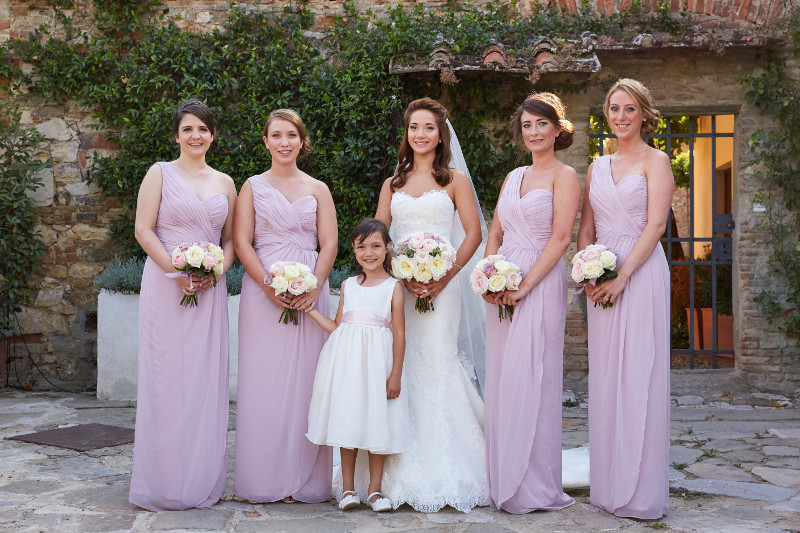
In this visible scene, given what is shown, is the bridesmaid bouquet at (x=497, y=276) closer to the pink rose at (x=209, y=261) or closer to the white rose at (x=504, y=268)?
the white rose at (x=504, y=268)

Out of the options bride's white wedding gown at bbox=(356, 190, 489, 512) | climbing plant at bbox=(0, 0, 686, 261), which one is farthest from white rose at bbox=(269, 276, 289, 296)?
climbing plant at bbox=(0, 0, 686, 261)

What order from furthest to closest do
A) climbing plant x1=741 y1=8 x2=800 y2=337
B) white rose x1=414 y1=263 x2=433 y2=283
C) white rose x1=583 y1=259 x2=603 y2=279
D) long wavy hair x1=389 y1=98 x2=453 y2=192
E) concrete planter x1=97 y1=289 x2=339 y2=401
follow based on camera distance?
1. climbing plant x1=741 y1=8 x2=800 y2=337
2. concrete planter x1=97 y1=289 x2=339 y2=401
3. long wavy hair x1=389 y1=98 x2=453 y2=192
4. white rose x1=414 y1=263 x2=433 y2=283
5. white rose x1=583 y1=259 x2=603 y2=279

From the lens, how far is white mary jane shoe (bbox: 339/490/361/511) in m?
4.16

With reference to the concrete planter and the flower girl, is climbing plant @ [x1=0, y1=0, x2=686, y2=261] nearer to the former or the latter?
the concrete planter

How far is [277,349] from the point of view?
4367 millimetres

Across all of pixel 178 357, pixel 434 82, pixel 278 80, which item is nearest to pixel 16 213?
pixel 278 80

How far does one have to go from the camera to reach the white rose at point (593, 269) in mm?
4027

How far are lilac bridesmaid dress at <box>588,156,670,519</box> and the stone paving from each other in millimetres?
160

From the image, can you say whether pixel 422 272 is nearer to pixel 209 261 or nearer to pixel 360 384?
pixel 360 384

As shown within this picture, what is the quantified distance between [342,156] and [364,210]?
Answer: 55cm

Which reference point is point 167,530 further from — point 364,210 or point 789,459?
point 364,210

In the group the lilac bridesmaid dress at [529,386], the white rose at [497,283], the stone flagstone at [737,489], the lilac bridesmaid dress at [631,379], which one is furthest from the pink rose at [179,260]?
the stone flagstone at [737,489]

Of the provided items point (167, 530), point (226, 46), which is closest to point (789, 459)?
point (167, 530)

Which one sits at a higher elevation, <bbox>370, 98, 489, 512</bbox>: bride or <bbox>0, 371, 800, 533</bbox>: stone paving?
<bbox>370, 98, 489, 512</bbox>: bride
